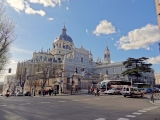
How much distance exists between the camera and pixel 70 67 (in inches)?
2539

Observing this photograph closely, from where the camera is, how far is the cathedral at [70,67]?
38.2 meters

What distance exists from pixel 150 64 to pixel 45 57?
53.9 metres

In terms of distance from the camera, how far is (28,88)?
176ft

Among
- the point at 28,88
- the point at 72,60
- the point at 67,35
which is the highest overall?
the point at 67,35

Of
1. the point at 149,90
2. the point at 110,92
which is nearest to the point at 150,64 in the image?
the point at 149,90

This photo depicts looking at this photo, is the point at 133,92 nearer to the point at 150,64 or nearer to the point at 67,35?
the point at 150,64

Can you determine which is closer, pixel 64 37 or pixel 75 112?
pixel 75 112

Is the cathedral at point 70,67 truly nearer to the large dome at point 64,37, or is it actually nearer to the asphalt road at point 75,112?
the large dome at point 64,37

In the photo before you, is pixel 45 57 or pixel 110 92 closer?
pixel 110 92

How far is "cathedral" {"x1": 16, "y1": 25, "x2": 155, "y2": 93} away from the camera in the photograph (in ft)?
125

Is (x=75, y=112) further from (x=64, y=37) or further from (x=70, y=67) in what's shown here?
(x=64, y=37)

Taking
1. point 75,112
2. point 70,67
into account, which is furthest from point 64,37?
point 75,112

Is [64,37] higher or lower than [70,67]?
higher

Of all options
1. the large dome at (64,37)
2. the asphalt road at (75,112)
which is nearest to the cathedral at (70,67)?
the large dome at (64,37)
